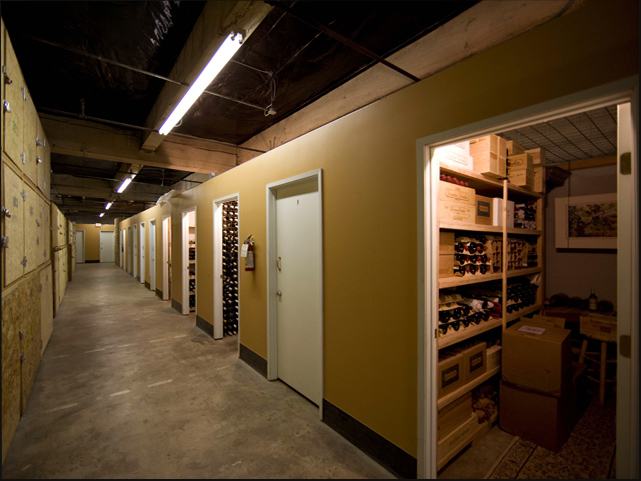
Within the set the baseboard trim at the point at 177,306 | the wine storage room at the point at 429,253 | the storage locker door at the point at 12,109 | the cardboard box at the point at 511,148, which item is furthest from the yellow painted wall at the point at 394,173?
the baseboard trim at the point at 177,306

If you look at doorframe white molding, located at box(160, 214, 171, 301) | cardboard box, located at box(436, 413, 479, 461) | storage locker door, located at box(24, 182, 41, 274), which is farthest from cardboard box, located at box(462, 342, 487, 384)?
doorframe white molding, located at box(160, 214, 171, 301)

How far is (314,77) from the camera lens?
3.10 metres

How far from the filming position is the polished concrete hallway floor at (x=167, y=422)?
6.27 feet

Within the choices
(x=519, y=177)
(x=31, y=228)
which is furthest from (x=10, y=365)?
(x=519, y=177)

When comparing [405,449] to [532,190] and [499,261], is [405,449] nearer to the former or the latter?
[499,261]

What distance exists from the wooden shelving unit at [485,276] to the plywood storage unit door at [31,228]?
3311 mm

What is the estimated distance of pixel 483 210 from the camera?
246 centimetres

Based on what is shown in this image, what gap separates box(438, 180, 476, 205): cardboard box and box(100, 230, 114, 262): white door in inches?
890

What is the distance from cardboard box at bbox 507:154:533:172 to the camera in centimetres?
272

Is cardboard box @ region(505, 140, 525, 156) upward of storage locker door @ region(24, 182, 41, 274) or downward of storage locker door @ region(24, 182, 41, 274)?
upward

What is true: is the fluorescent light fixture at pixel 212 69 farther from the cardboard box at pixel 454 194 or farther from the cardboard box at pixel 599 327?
the cardboard box at pixel 599 327

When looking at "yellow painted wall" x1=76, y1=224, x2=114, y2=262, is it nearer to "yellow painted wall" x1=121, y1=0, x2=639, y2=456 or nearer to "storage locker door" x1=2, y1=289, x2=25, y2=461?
"storage locker door" x1=2, y1=289, x2=25, y2=461

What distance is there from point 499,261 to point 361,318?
5.09 feet

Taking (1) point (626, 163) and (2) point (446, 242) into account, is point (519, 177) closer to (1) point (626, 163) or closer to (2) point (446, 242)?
(2) point (446, 242)
